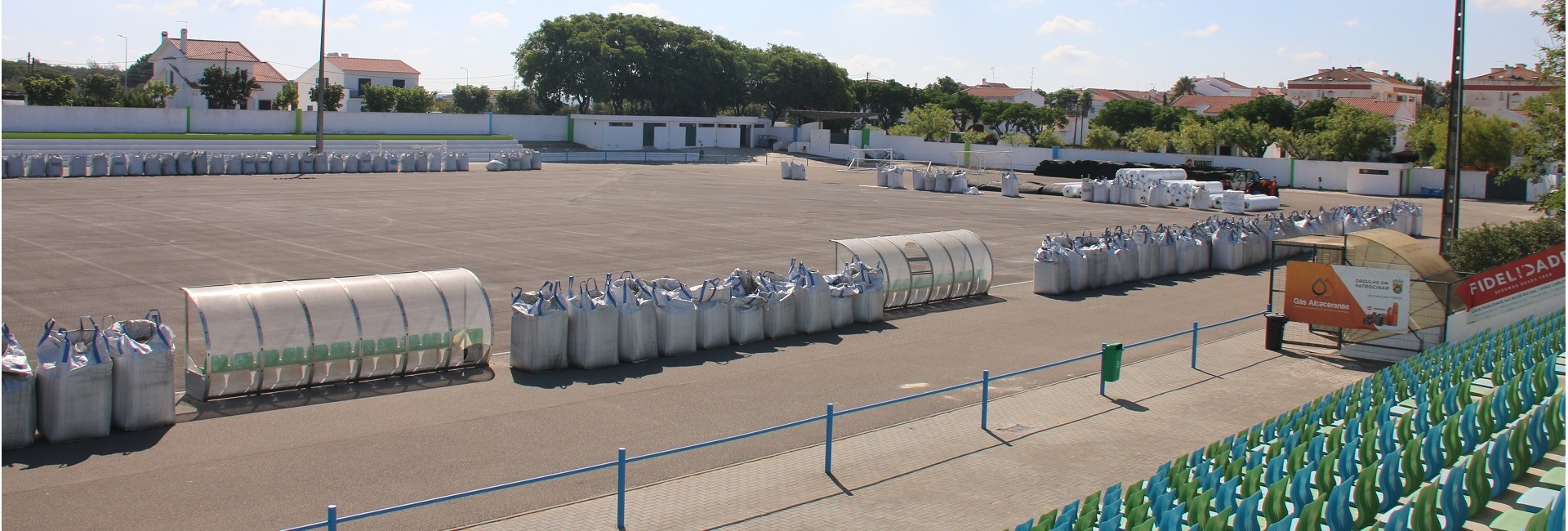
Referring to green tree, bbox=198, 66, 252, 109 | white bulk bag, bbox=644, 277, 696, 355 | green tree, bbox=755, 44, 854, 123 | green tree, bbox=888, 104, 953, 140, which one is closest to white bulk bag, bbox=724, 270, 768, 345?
white bulk bag, bbox=644, 277, 696, 355

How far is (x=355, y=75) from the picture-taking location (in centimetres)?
10750

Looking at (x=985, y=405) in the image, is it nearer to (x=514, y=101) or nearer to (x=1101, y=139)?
(x=1101, y=139)

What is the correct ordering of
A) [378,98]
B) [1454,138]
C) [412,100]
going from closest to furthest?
[1454,138]
[378,98]
[412,100]

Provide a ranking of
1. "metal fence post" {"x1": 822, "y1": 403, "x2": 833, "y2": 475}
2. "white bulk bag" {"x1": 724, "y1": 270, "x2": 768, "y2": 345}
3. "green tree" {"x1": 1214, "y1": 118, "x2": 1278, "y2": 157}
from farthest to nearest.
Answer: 1. "green tree" {"x1": 1214, "y1": 118, "x2": 1278, "y2": 157}
2. "white bulk bag" {"x1": 724, "y1": 270, "x2": 768, "y2": 345}
3. "metal fence post" {"x1": 822, "y1": 403, "x2": 833, "y2": 475}

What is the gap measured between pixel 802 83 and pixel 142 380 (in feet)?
299

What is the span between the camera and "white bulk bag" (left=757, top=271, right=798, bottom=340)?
17766 mm

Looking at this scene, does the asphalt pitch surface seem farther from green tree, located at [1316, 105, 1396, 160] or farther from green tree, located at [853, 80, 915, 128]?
green tree, located at [853, 80, 915, 128]

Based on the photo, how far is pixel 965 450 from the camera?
40.2ft

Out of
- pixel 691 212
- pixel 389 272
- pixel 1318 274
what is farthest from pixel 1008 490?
pixel 691 212

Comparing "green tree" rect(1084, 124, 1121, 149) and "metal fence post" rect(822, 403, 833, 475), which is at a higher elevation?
"green tree" rect(1084, 124, 1121, 149)

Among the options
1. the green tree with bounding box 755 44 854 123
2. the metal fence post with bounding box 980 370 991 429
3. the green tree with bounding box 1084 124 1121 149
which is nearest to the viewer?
the metal fence post with bounding box 980 370 991 429

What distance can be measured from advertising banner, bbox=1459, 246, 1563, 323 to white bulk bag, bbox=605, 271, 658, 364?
39.4 feet

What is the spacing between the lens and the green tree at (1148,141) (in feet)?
255

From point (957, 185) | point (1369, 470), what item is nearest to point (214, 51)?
point (957, 185)
